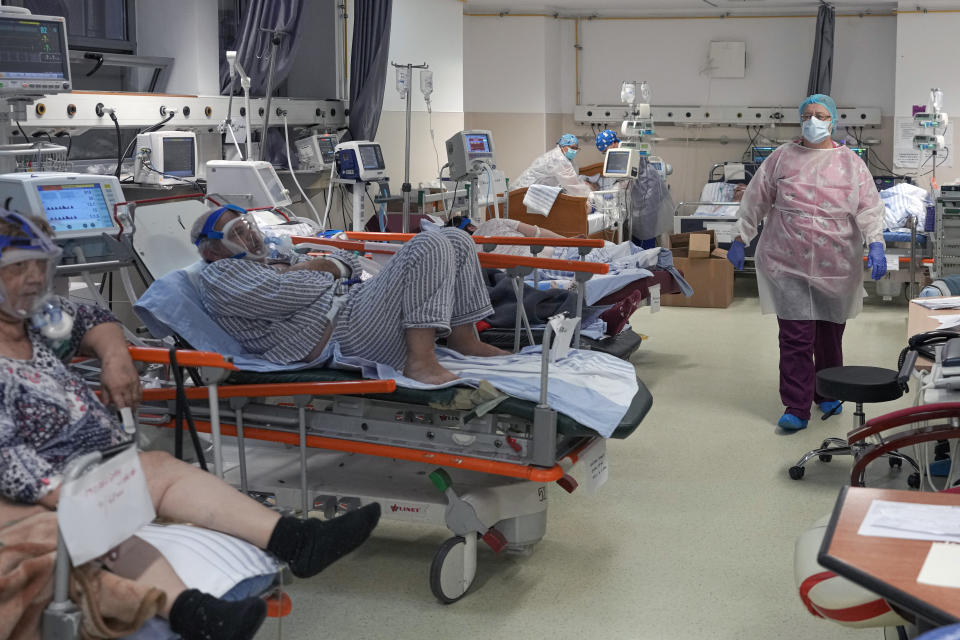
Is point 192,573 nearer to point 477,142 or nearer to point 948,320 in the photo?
point 948,320

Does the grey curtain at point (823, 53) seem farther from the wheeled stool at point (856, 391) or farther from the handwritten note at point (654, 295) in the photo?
the wheeled stool at point (856, 391)

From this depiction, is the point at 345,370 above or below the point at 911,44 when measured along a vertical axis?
below

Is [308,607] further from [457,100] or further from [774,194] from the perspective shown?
[457,100]

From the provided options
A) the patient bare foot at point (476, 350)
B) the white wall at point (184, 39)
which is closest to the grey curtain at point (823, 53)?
the white wall at point (184, 39)

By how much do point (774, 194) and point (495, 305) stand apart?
1.41m

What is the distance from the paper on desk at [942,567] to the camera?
61.0 inches

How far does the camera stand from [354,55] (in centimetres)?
696

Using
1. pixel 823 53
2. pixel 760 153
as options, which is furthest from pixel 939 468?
pixel 823 53

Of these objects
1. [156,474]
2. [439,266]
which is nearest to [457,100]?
[439,266]

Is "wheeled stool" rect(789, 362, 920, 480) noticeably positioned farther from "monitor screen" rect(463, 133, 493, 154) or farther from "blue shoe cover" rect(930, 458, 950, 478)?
"monitor screen" rect(463, 133, 493, 154)

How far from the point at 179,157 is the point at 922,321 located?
344 centimetres

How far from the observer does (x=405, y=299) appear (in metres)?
3.23

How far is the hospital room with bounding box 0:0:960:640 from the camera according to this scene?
210cm

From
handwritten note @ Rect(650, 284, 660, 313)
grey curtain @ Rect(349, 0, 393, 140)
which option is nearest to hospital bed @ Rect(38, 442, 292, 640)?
handwritten note @ Rect(650, 284, 660, 313)
